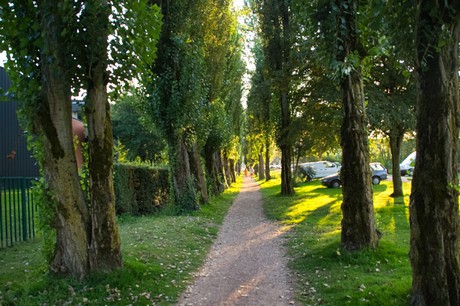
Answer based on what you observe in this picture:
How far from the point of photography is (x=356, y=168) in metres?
7.86

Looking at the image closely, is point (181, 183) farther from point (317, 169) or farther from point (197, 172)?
point (317, 169)

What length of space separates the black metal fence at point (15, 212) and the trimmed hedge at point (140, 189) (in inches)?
169

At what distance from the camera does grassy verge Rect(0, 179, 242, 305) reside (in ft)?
18.7

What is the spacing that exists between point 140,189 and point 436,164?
13685mm

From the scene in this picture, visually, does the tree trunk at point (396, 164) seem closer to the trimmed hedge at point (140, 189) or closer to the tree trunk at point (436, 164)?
the trimmed hedge at point (140, 189)

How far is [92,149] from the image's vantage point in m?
6.52

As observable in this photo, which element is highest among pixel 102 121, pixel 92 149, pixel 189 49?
pixel 189 49

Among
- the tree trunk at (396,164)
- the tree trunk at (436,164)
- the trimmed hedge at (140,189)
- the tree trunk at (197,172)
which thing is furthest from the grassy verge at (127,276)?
the tree trunk at (396,164)

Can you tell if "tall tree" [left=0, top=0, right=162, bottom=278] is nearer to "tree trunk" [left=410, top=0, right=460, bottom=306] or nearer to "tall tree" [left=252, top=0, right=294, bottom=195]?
"tree trunk" [left=410, top=0, right=460, bottom=306]

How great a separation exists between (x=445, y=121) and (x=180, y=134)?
41.2 feet

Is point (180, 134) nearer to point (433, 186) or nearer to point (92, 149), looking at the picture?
point (92, 149)

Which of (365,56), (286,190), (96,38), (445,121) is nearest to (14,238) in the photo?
(96,38)

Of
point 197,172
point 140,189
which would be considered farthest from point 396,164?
point 140,189

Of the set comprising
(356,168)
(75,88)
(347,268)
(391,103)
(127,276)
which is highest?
(391,103)
